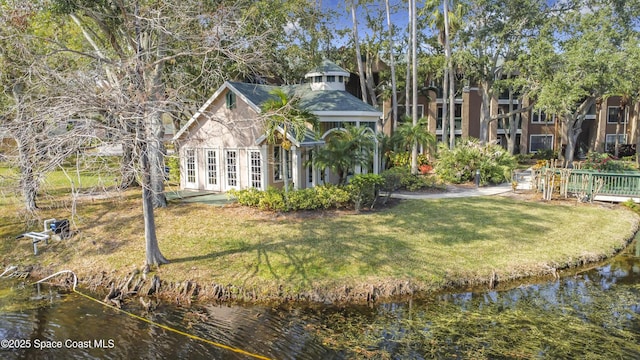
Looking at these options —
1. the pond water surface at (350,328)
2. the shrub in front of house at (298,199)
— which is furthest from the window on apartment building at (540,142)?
the pond water surface at (350,328)

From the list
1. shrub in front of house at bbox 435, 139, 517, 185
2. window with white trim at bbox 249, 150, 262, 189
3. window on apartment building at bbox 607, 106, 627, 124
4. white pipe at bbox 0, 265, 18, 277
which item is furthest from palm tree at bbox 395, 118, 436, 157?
window on apartment building at bbox 607, 106, 627, 124

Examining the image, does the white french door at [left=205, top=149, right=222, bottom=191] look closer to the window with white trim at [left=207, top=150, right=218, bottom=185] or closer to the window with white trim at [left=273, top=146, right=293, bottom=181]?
the window with white trim at [left=207, top=150, right=218, bottom=185]

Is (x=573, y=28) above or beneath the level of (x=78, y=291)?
above

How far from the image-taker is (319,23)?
32.5m

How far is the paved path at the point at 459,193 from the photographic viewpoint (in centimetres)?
2059

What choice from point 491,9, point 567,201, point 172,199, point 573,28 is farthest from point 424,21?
point 172,199

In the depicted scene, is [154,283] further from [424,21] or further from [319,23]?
[424,21]

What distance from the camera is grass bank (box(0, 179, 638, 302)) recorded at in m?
11.2

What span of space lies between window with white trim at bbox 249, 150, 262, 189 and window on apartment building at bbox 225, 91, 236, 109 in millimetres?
2339

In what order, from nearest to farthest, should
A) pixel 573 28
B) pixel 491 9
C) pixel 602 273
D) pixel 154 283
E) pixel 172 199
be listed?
pixel 154 283, pixel 602 273, pixel 172 199, pixel 573 28, pixel 491 9

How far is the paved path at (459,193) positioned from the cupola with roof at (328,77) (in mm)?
7933

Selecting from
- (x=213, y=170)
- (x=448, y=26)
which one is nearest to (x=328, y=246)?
(x=213, y=170)

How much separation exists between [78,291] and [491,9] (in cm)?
2997

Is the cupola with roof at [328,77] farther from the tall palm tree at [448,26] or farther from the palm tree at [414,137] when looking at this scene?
the tall palm tree at [448,26]
